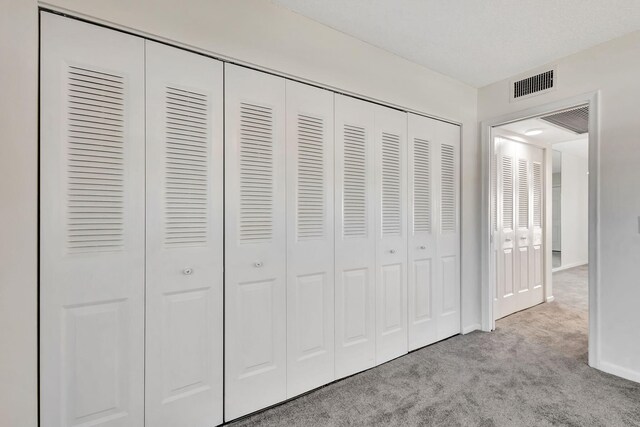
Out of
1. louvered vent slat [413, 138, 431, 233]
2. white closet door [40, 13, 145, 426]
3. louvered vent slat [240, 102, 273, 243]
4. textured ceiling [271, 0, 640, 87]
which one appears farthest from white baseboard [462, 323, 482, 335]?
white closet door [40, 13, 145, 426]

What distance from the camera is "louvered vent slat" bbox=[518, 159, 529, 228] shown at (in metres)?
3.75

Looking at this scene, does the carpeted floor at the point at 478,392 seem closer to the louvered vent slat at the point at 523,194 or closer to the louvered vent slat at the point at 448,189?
the louvered vent slat at the point at 448,189

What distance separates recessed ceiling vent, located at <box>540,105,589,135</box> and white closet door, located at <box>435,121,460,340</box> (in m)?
1.07

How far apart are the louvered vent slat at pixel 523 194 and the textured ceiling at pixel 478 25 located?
1473 mm

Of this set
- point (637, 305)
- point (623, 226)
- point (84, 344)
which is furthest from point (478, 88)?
point (84, 344)

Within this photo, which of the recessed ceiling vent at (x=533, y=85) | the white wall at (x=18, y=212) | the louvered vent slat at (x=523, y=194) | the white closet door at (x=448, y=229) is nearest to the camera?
the white wall at (x=18, y=212)

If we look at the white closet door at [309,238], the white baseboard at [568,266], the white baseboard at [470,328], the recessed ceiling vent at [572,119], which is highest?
the recessed ceiling vent at [572,119]

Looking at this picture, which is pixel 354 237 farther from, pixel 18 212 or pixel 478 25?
pixel 18 212

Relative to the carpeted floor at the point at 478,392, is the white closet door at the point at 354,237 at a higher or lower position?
higher

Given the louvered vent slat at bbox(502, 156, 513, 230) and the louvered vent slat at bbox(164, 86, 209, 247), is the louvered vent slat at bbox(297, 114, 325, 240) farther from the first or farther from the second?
the louvered vent slat at bbox(502, 156, 513, 230)

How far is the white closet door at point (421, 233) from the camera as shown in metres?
2.66

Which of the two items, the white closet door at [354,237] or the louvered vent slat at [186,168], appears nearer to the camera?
the louvered vent slat at [186,168]

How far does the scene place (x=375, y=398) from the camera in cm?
200

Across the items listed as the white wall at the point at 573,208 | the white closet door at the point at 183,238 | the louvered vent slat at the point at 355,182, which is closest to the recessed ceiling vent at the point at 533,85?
the louvered vent slat at the point at 355,182
